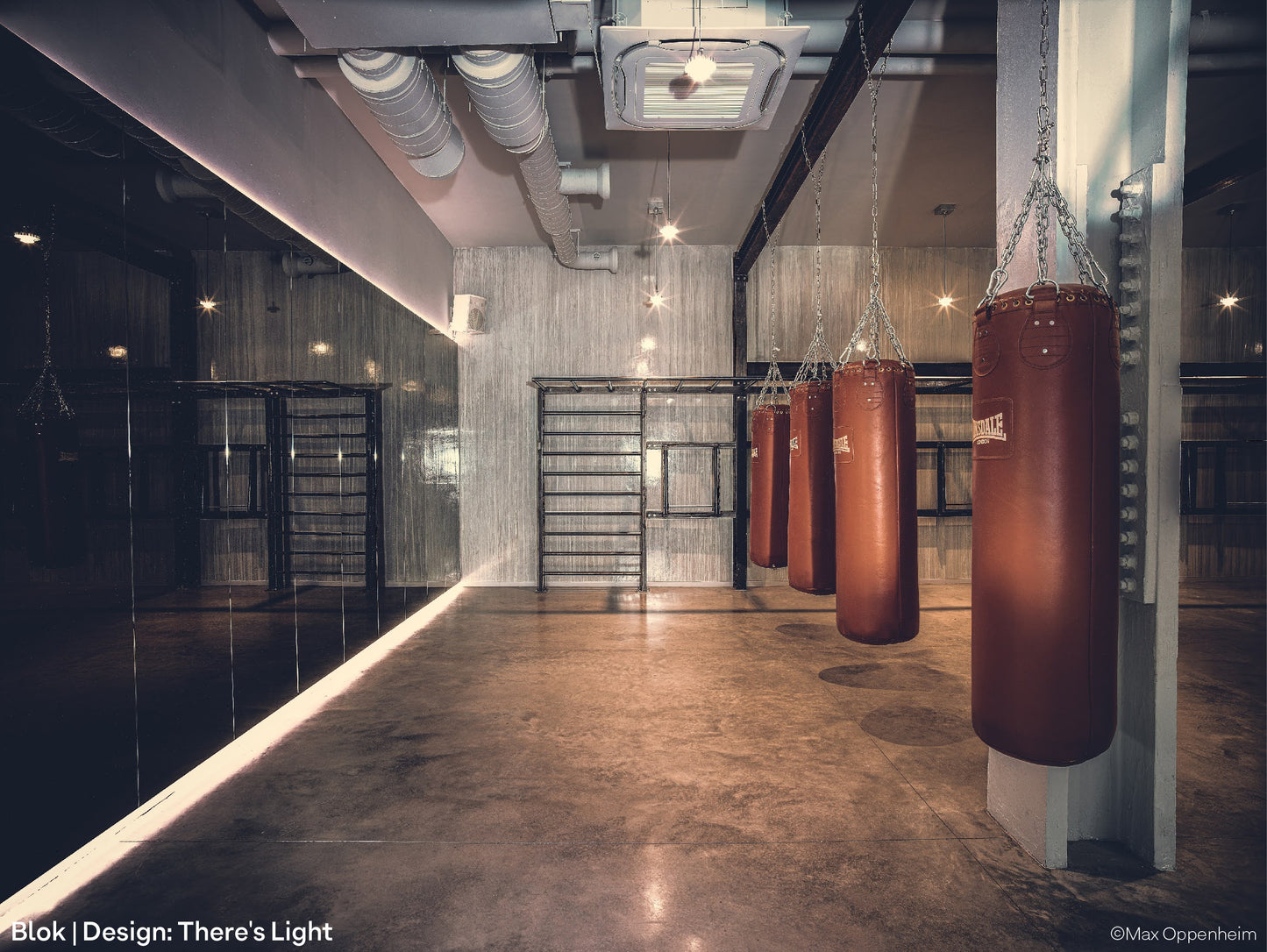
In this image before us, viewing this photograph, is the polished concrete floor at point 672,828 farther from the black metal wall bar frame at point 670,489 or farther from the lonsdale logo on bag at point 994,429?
the black metal wall bar frame at point 670,489

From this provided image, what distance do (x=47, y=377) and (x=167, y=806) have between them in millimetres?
1681

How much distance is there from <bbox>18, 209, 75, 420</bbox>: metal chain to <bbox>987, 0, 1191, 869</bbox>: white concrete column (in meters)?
3.15

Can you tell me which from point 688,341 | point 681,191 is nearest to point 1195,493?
point 688,341

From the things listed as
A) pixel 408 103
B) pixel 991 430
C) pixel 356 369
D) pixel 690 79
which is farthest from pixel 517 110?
pixel 991 430

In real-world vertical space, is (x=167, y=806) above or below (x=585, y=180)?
below

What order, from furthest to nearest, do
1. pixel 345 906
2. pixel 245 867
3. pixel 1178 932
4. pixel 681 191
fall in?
pixel 681 191, pixel 245 867, pixel 345 906, pixel 1178 932

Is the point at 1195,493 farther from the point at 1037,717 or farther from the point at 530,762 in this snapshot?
the point at 530,762

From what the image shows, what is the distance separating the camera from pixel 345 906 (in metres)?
1.83

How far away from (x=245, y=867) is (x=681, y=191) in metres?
5.28

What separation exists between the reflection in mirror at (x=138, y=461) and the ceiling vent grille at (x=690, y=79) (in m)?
1.83

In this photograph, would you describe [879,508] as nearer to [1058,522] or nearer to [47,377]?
[1058,522]

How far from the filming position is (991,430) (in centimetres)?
167

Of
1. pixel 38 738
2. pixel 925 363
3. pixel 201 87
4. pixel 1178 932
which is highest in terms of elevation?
pixel 201 87

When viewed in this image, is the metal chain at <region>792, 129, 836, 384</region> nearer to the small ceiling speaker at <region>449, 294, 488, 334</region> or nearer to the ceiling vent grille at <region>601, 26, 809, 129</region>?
the ceiling vent grille at <region>601, 26, 809, 129</region>
